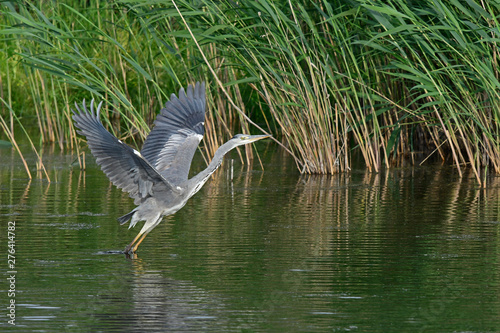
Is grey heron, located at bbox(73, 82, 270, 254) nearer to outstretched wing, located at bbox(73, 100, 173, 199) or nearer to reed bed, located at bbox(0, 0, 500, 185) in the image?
outstretched wing, located at bbox(73, 100, 173, 199)

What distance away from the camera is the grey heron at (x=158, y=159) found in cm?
605

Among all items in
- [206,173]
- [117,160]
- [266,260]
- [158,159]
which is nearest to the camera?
[266,260]

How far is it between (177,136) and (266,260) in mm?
1635

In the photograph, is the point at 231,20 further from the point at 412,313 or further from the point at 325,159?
the point at 412,313

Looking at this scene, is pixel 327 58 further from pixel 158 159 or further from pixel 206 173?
pixel 206 173

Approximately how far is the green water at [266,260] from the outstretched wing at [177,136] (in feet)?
1.95

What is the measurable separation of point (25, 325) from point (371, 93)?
633 centimetres

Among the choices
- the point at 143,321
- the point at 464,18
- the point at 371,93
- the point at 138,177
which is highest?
the point at 464,18

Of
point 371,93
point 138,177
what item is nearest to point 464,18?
point 371,93

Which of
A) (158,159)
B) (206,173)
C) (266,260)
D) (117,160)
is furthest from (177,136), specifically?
(266,260)

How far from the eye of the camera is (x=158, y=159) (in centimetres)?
696

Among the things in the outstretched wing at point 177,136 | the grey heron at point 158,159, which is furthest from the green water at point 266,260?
the outstretched wing at point 177,136

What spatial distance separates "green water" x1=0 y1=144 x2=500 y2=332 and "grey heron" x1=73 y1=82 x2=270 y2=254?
339 mm

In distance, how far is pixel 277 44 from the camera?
29.3 ft
